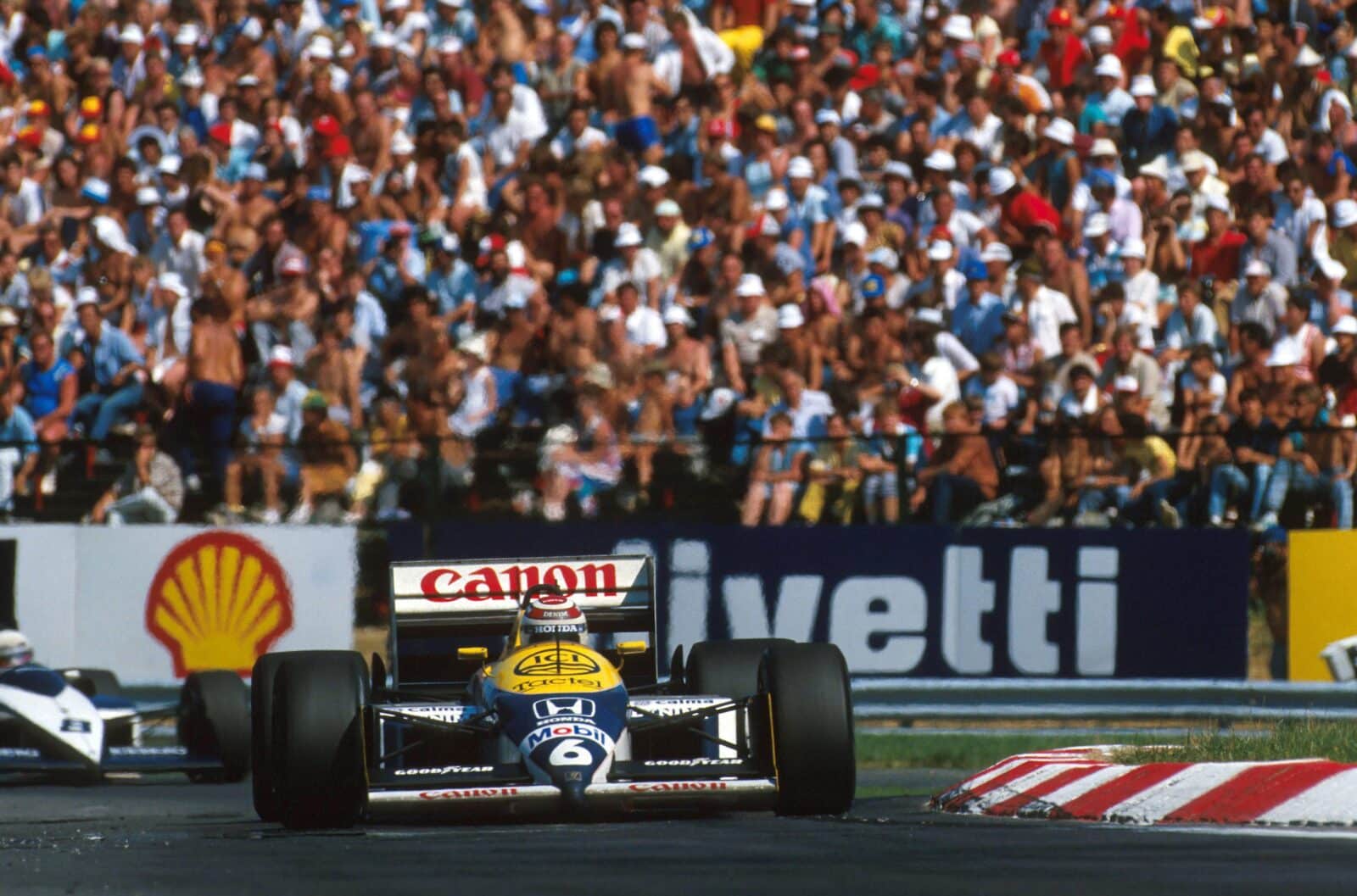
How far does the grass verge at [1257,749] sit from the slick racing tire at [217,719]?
16.1 ft

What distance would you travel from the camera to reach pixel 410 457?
15992 mm

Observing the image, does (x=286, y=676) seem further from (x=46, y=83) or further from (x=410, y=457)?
(x=46, y=83)

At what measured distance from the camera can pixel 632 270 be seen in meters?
19.4

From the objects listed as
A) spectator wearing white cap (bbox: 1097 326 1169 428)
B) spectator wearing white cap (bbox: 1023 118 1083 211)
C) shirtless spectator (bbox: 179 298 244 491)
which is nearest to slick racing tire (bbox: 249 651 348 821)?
shirtless spectator (bbox: 179 298 244 491)

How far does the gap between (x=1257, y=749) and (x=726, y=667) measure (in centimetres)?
232

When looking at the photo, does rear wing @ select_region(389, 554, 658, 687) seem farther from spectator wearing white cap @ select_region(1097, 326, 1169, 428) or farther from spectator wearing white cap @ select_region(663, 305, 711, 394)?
spectator wearing white cap @ select_region(663, 305, 711, 394)

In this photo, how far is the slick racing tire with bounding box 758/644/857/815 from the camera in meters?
10.1

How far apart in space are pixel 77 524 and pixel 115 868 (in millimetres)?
8230

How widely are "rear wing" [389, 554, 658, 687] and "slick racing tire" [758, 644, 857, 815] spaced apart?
1844 mm

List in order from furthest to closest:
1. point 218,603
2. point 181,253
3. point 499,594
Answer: point 181,253 → point 218,603 → point 499,594

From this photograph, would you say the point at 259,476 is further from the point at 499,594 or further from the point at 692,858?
the point at 692,858

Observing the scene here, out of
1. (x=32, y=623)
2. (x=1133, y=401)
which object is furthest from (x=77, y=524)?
(x=1133, y=401)

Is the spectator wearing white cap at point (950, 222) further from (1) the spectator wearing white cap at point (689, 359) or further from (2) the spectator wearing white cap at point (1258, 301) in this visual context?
(2) the spectator wearing white cap at point (1258, 301)

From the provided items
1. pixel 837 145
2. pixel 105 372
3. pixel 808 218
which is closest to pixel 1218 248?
pixel 808 218
